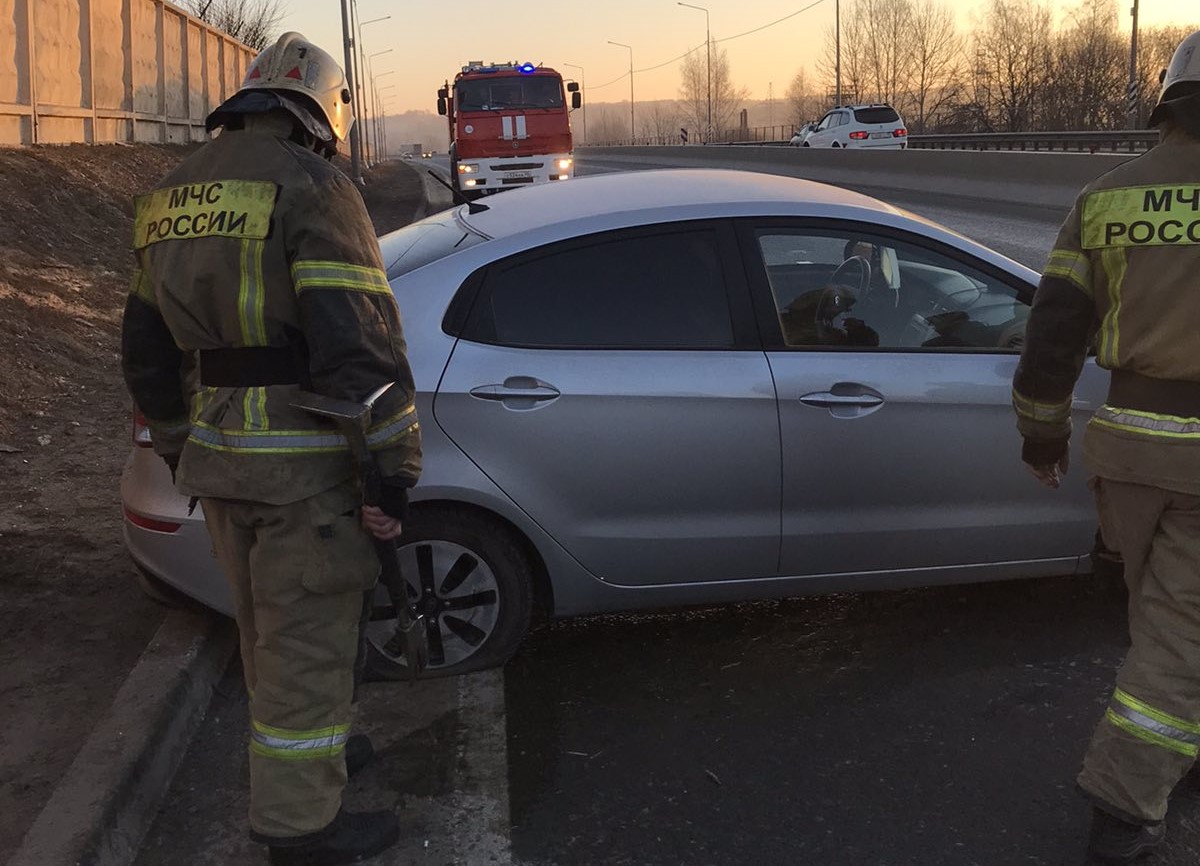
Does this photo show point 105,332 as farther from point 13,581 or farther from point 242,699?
point 242,699

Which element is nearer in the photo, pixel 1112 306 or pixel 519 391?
pixel 1112 306

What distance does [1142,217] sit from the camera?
8.97 ft

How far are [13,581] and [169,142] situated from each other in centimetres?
2283

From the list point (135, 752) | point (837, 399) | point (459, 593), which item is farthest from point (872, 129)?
point (135, 752)

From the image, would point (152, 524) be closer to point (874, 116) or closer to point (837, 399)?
point (837, 399)

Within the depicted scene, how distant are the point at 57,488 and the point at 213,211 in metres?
3.60

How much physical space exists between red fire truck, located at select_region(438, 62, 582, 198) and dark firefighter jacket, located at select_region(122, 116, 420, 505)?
860 inches

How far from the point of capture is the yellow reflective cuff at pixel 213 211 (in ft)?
8.46

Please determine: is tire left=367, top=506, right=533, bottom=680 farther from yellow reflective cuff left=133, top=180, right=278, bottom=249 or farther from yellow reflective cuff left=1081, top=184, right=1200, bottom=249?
yellow reflective cuff left=1081, top=184, right=1200, bottom=249

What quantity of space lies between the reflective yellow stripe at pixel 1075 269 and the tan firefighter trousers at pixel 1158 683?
51 cm

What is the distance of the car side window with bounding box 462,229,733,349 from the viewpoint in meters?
3.74

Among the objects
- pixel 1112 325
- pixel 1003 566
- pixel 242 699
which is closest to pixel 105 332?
pixel 242 699

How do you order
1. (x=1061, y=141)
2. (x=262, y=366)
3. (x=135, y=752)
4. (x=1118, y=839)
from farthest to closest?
(x=1061, y=141)
(x=135, y=752)
(x=1118, y=839)
(x=262, y=366)

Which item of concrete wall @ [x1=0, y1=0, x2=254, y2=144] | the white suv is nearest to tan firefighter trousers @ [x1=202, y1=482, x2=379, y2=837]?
concrete wall @ [x1=0, y1=0, x2=254, y2=144]
